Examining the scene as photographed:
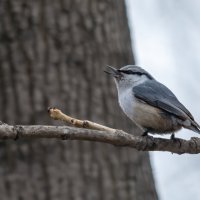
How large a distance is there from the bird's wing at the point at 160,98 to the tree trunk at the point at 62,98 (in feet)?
1.90

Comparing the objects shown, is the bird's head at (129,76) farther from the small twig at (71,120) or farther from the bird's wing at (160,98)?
the small twig at (71,120)

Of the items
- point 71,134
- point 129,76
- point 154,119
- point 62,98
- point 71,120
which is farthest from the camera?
point 62,98

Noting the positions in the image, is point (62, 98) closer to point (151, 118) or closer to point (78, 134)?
point (151, 118)

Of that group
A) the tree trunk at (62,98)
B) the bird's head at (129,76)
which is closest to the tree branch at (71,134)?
the bird's head at (129,76)

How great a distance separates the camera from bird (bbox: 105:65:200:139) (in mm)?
3650

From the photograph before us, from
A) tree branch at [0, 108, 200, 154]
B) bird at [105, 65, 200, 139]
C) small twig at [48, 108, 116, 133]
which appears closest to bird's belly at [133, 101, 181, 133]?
bird at [105, 65, 200, 139]

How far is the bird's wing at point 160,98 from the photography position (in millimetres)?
3666

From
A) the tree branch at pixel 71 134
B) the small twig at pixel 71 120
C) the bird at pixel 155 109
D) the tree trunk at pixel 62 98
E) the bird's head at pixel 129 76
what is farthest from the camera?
the tree trunk at pixel 62 98

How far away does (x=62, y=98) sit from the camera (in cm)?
446

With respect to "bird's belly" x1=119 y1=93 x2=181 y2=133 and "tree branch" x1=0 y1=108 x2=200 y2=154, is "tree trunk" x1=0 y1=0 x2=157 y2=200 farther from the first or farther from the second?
"tree branch" x1=0 y1=108 x2=200 y2=154

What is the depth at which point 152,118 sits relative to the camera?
3676mm

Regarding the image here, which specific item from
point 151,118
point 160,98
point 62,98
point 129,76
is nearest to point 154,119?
point 151,118

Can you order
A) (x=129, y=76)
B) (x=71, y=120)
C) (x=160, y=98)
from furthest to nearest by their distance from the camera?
(x=129, y=76), (x=160, y=98), (x=71, y=120)

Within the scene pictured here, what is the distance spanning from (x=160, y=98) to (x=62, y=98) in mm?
824
